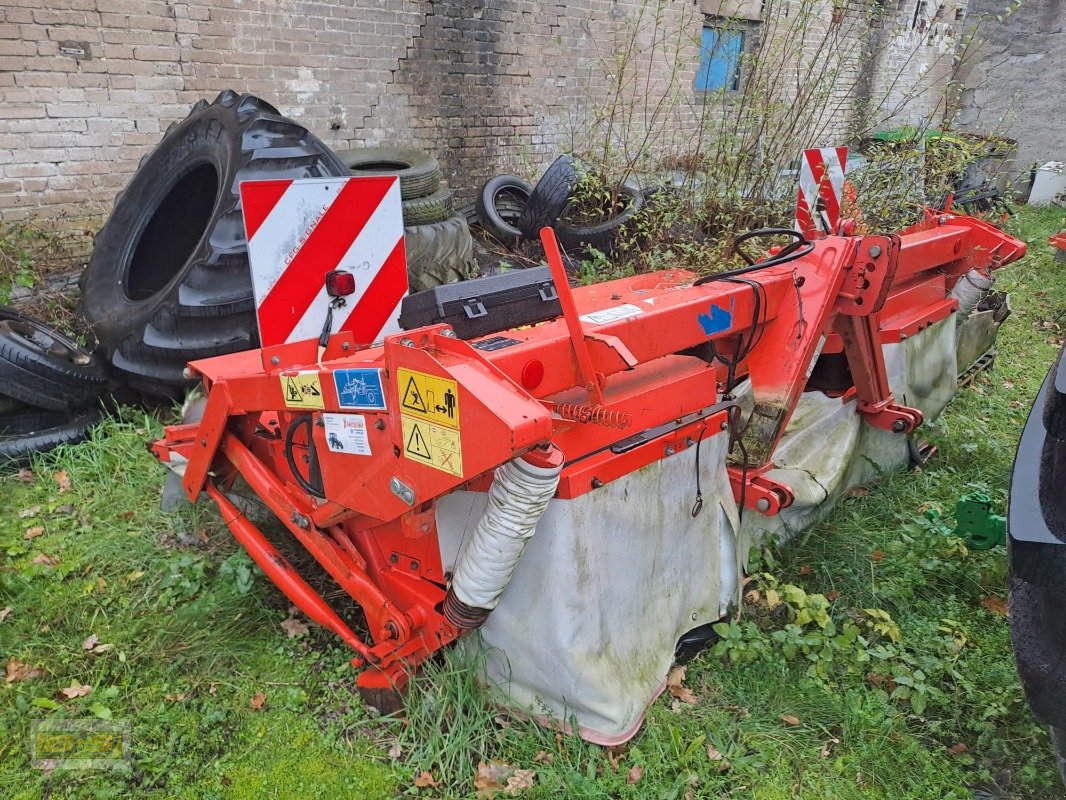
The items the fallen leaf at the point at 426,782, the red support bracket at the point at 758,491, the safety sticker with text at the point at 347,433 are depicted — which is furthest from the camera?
the red support bracket at the point at 758,491

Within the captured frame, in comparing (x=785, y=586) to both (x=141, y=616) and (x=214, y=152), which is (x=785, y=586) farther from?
(x=214, y=152)

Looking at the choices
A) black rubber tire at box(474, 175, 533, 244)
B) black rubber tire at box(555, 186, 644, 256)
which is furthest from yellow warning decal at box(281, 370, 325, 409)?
black rubber tire at box(474, 175, 533, 244)

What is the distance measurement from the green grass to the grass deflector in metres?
0.14

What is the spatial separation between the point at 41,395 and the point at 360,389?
2435mm

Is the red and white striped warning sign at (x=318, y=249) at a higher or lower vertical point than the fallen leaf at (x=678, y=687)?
higher

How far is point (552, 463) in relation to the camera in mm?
1563

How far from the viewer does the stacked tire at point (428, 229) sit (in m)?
4.60

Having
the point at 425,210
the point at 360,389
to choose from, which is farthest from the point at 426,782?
the point at 425,210

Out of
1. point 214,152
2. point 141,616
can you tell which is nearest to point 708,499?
point 141,616

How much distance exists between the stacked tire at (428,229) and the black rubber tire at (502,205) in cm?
83

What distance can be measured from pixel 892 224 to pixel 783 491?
323 cm

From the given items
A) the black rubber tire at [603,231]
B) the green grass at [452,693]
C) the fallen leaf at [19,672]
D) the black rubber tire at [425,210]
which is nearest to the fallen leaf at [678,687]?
the green grass at [452,693]

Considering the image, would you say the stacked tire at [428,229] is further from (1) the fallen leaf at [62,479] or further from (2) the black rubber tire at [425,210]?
(1) the fallen leaf at [62,479]

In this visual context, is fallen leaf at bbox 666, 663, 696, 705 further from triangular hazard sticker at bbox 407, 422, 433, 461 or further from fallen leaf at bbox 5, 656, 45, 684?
fallen leaf at bbox 5, 656, 45, 684
